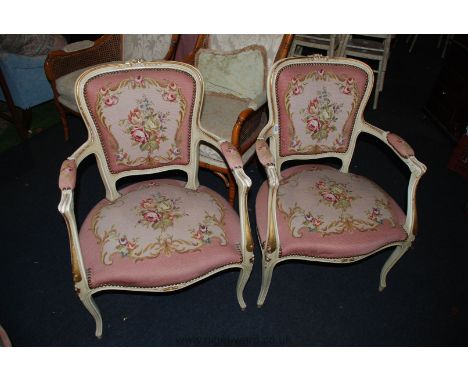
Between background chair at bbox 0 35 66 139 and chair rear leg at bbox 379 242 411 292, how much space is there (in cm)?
314

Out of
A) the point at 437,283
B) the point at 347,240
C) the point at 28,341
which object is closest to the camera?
the point at 347,240

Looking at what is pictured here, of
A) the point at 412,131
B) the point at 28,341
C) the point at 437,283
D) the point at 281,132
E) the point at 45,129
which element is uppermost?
the point at 281,132

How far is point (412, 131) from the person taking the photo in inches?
140

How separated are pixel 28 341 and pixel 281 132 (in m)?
1.70

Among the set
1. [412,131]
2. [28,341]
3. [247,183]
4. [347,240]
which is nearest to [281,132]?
[247,183]

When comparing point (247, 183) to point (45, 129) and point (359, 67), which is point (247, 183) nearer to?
point (359, 67)

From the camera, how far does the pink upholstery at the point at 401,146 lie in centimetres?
171

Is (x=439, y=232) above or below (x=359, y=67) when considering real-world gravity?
below

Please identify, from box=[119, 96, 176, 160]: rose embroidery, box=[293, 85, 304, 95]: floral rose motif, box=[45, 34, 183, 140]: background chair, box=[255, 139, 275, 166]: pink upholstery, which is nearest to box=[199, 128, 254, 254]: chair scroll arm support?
box=[255, 139, 275, 166]: pink upholstery

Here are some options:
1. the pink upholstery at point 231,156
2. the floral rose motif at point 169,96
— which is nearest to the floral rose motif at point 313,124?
the pink upholstery at point 231,156

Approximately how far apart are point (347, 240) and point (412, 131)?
2501 mm

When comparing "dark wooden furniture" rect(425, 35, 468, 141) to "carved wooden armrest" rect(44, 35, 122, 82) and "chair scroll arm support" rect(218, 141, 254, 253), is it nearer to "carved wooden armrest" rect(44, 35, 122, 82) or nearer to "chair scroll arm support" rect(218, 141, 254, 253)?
"chair scroll arm support" rect(218, 141, 254, 253)
